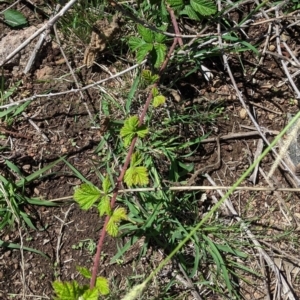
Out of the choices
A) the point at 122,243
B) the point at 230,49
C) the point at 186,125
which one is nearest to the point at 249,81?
the point at 230,49

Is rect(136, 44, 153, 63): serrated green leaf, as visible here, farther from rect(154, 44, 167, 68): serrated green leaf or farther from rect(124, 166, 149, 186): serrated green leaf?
rect(124, 166, 149, 186): serrated green leaf

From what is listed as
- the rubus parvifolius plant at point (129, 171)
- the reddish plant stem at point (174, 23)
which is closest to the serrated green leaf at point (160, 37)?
the rubus parvifolius plant at point (129, 171)

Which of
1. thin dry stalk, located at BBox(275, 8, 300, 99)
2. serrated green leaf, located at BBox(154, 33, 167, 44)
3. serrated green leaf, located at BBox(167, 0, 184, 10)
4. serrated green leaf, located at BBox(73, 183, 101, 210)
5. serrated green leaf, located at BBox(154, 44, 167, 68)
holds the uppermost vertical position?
serrated green leaf, located at BBox(167, 0, 184, 10)

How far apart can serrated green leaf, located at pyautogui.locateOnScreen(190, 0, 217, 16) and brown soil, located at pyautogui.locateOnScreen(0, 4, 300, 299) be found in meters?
0.46

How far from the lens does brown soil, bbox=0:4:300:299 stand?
7.67ft

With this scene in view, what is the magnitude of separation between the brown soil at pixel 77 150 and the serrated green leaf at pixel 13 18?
4 cm

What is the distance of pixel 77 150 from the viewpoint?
243 centimetres

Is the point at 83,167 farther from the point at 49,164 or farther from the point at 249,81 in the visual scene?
the point at 249,81

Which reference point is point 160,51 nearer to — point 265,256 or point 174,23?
point 174,23

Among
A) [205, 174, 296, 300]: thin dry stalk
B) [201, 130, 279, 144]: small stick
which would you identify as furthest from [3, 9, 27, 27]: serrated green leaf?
[205, 174, 296, 300]: thin dry stalk

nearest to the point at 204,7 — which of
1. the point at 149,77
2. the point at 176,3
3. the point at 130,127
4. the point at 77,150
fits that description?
the point at 176,3

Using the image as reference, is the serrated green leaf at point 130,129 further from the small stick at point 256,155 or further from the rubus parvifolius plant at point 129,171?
the small stick at point 256,155

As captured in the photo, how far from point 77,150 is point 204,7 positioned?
92cm

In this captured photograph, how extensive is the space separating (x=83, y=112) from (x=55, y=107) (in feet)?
0.47
